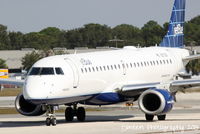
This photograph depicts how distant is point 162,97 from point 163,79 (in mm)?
7197

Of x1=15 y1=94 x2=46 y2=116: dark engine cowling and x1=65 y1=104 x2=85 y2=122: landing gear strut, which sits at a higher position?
x1=15 y1=94 x2=46 y2=116: dark engine cowling

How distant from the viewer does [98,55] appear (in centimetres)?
4222

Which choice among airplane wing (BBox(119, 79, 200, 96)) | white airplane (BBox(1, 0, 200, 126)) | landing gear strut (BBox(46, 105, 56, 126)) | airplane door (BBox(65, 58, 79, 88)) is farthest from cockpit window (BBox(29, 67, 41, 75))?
airplane wing (BBox(119, 79, 200, 96))

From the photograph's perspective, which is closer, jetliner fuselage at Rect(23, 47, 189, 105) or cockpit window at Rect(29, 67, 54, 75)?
jetliner fuselage at Rect(23, 47, 189, 105)

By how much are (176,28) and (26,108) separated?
1470cm

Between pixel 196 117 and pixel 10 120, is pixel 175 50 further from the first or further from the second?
pixel 10 120

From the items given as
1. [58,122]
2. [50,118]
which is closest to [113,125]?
[50,118]

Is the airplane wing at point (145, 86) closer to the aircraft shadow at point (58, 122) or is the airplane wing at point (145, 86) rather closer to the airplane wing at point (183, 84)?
the airplane wing at point (183, 84)

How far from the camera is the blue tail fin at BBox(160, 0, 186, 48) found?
50.8 m

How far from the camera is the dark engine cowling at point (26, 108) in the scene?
40812 mm

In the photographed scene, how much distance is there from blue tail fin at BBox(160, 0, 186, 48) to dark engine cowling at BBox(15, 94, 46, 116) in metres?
12.7

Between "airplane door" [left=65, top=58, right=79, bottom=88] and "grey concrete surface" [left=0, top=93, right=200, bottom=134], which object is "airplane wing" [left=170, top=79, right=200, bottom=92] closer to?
"grey concrete surface" [left=0, top=93, right=200, bottom=134]

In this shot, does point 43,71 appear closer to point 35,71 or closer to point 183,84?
point 35,71

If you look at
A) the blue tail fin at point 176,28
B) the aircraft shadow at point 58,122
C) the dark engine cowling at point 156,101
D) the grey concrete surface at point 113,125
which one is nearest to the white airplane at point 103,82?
the dark engine cowling at point 156,101
